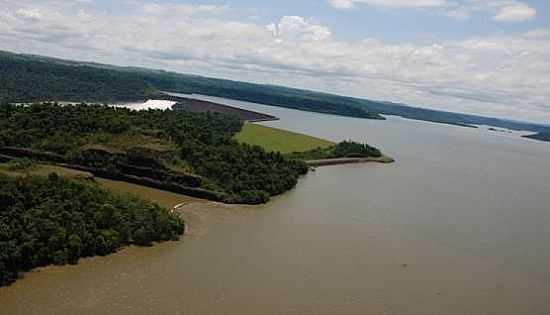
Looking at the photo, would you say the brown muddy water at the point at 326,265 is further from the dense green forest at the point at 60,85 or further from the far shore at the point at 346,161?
the dense green forest at the point at 60,85

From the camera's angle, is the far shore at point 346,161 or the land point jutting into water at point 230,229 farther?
the far shore at point 346,161

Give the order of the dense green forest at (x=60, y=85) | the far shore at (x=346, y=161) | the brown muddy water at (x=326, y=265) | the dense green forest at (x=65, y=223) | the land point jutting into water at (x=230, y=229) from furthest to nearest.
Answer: the dense green forest at (x=60, y=85) < the far shore at (x=346, y=161) < the dense green forest at (x=65, y=223) < the land point jutting into water at (x=230, y=229) < the brown muddy water at (x=326, y=265)

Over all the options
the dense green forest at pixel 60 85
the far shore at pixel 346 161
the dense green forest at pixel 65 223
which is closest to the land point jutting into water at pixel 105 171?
the dense green forest at pixel 65 223

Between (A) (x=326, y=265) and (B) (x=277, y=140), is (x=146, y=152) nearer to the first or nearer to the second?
(A) (x=326, y=265)

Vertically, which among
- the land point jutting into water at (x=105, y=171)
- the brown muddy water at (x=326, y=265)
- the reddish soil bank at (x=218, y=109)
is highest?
the reddish soil bank at (x=218, y=109)

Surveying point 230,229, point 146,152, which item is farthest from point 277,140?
point 230,229

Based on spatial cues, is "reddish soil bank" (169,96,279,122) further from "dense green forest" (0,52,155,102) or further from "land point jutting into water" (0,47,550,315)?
"land point jutting into water" (0,47,550,315)

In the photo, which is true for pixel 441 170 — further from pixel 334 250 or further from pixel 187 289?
pixel 187 289
